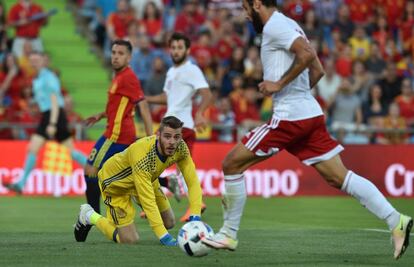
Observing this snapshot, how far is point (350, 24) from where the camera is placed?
91.9 feet

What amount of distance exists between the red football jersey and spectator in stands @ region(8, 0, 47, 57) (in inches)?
474

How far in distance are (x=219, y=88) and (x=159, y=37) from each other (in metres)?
2.00

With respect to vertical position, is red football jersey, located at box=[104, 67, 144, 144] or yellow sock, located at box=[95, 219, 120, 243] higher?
red football jersey, located at box=[104, 67, 144, 144]

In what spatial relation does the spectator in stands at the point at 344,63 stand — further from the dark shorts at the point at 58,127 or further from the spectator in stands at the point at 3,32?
the dark shorts at the point at 58,127

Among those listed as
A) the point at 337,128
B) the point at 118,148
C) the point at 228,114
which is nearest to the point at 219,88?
the point at 228,114

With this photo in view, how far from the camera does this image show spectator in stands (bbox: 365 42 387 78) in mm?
26500

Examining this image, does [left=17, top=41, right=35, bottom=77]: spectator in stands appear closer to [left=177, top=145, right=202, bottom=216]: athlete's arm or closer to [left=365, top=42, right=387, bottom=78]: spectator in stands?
[left=365, top=42, right=387, bottom=78]: spectator in stands

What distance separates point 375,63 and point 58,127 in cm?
903

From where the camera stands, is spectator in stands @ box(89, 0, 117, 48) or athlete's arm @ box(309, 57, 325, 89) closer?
athlete's arm @ box(309, 57, 325, 89)

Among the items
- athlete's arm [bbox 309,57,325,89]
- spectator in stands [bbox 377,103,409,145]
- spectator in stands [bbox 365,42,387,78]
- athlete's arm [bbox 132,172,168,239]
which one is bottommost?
spectator in stands [bbox 377,103,409,145]

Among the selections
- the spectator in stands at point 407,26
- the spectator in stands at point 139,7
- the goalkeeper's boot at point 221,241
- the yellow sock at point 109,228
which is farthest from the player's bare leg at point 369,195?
the spectator in stands at point 407,26

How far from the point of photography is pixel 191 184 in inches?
448

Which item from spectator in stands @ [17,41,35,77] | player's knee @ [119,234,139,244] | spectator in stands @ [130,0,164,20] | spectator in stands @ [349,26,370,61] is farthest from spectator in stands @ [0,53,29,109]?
player's knee @ [119,234,139,244]

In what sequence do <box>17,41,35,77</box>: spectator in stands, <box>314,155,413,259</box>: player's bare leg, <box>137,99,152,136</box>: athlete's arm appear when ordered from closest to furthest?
<box>314,155,413,259</box>: player's bare leg
<box>137,99,152,136</box>: athlete's arm
<box>17,41,35,77</box>: spectator in stands
